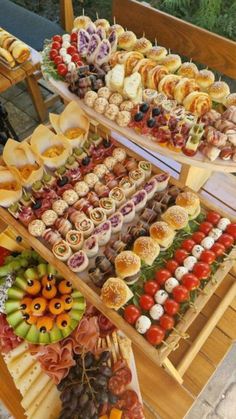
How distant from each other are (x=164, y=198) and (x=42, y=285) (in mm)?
722

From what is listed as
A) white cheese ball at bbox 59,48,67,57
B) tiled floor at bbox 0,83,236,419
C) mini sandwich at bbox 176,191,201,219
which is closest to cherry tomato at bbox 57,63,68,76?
white cheese ball at bbox 59,48,67,57

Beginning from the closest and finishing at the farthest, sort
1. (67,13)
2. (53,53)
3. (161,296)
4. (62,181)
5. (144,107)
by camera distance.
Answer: (161,296)
(62,181)
(144,107)
(53,53)
(67,13)

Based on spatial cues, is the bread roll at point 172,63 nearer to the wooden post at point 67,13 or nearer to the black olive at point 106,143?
the black olive at point 106,143

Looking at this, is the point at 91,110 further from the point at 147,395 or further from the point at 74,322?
the point at 147,395

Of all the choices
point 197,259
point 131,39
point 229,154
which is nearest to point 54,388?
point 197,259

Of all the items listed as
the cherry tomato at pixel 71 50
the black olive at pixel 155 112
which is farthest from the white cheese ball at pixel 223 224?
the cherry tomato at pixel 71 50

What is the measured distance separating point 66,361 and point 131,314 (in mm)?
461

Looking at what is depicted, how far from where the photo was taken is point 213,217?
5.74 ft

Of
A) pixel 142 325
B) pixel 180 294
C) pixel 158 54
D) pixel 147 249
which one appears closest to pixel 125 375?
pixel 142 325

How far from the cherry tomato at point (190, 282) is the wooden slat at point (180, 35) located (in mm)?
1425

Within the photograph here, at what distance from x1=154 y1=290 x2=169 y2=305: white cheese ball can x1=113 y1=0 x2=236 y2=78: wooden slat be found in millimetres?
1519

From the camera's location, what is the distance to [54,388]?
5.70ft

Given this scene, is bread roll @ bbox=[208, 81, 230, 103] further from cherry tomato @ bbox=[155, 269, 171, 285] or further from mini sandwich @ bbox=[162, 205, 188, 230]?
cherry tomato @ bbox=[155, 269, 171, 285]

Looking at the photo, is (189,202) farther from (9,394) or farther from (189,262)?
(9,394)
